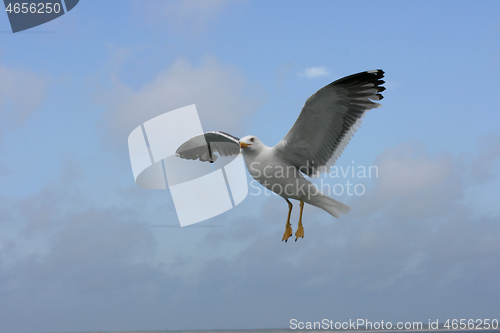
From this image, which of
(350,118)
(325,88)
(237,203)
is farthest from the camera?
(237,203)

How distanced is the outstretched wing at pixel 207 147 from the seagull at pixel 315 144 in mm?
2064

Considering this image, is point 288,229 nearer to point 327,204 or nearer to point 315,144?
point 327,204

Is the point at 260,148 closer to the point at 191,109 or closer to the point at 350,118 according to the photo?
the point at 350,118

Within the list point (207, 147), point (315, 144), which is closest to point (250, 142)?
point (315, 144)

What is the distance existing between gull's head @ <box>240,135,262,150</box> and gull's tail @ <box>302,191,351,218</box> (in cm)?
163

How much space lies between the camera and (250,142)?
383 inches

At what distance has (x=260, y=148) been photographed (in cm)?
976

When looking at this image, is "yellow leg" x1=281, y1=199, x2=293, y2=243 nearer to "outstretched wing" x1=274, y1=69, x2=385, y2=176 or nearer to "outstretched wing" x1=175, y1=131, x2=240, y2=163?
"outstretched wing" x1=274, y1=69, x2=385, y2=176

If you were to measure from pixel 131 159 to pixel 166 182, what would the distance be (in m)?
1.20

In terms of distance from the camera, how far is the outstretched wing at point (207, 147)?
1191 cm

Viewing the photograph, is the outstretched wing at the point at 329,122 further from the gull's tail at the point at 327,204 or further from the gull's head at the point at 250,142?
the gull's tail at the point at 327,204

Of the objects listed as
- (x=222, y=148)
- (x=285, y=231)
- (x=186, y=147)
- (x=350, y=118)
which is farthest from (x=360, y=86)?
(x=186, y=147)

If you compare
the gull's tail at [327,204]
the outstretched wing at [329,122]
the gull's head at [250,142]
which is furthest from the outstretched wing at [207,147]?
the gull's tail at [327,204]

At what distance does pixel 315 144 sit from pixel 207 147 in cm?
347
